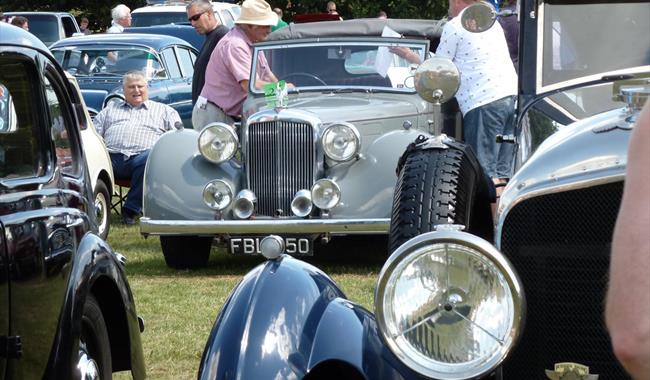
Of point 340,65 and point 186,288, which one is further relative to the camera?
point 340,65

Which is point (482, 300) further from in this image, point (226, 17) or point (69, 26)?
point (69, 26)

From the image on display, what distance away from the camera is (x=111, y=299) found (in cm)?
463

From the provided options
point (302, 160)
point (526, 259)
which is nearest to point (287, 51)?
point (302, 160)

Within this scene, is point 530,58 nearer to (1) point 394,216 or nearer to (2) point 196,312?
(1) point 394,216

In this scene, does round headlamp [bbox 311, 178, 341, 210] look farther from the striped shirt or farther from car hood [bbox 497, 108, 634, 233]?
car hood [bbox 497, 108, 634, 233]

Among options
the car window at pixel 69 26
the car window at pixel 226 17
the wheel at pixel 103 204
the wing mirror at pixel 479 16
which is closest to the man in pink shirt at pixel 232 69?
the wheel at pixel 103 204

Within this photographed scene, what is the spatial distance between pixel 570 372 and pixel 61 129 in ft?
7.28

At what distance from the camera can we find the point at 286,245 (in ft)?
25.8

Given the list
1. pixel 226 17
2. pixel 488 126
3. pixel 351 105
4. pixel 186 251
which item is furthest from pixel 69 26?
pixel 488 126

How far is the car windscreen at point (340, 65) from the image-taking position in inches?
362

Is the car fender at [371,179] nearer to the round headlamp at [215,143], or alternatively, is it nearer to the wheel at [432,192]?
the round headlamp at [215,143]

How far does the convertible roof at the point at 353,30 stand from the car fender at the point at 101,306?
5.10 m

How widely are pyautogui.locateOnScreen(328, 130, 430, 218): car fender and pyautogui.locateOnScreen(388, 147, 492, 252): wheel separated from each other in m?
3.77

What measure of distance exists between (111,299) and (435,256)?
212cm
